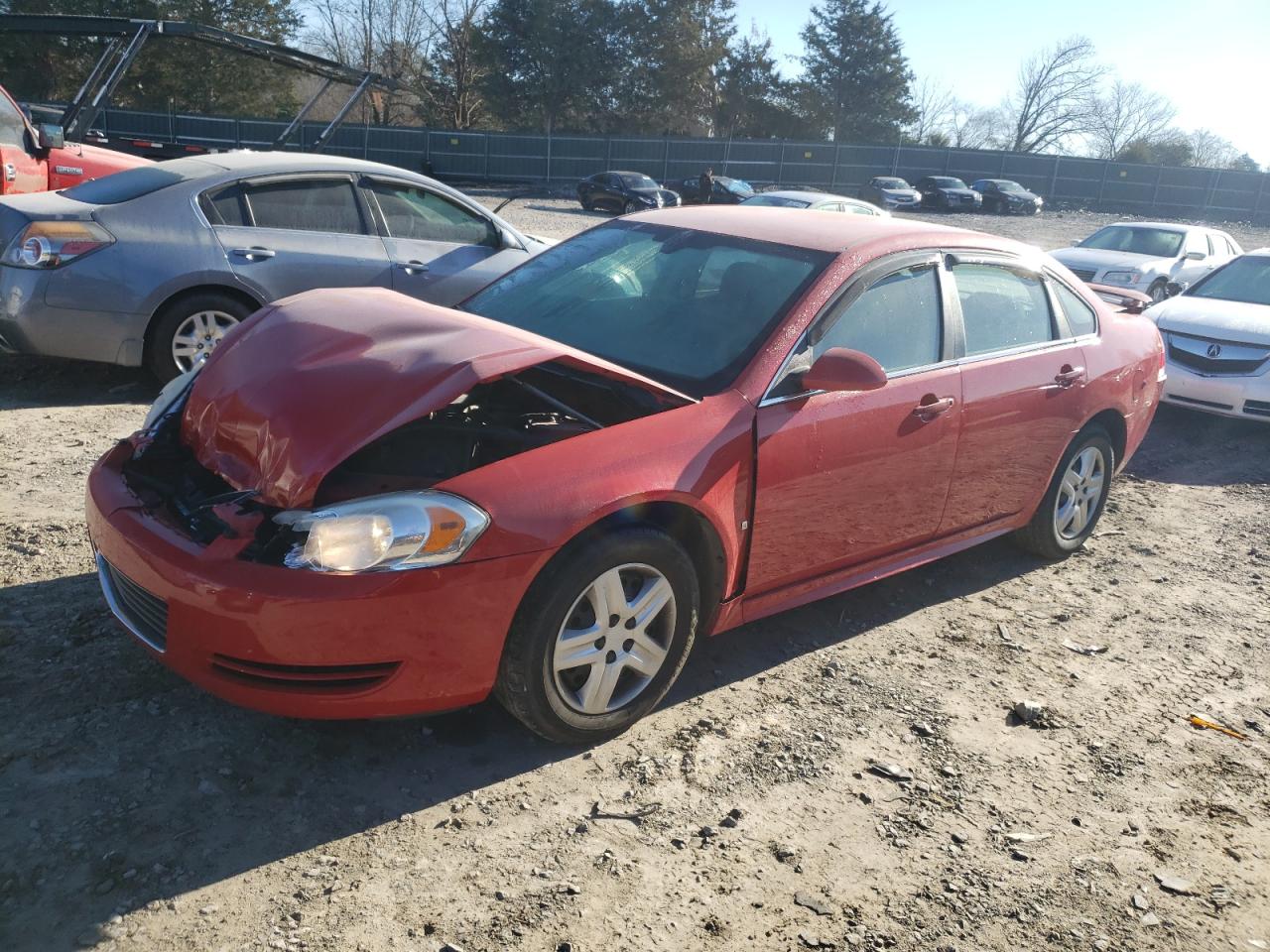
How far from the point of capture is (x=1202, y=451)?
8.08m

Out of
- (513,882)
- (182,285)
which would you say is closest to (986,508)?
(513,882)

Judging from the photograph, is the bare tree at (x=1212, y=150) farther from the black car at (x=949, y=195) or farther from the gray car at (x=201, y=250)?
the gray car at (x=201, y=250)

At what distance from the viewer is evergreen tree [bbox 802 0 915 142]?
185ft

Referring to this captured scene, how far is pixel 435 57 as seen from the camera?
165 feet

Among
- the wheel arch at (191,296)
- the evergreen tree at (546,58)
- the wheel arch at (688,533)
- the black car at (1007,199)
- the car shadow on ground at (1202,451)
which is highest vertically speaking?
the evergreen tree at (546,58)

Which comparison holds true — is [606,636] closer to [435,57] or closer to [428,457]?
[428,457]

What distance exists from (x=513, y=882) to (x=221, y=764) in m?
0.99

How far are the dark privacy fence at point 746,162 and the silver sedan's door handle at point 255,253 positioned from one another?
2809cm

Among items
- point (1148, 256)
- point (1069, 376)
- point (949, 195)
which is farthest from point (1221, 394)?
point (949, 195)

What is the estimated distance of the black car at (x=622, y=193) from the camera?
101ft

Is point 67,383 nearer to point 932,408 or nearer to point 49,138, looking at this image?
point 49,138

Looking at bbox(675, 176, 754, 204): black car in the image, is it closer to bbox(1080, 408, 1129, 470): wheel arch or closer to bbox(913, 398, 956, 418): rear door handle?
bbox(1080, 408, 1129, 470): wheel arch

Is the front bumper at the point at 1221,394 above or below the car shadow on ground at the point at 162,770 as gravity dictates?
above

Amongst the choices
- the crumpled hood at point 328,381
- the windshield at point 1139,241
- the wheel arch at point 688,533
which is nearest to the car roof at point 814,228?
the crumpled hood at point 328,381
